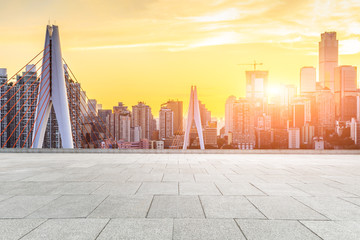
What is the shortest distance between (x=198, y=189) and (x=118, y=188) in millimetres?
1888

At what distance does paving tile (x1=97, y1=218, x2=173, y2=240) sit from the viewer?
14.0 ft

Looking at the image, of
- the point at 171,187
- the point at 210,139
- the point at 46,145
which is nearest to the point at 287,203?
the point at 171,187

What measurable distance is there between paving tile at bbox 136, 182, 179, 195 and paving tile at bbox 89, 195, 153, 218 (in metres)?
0.52

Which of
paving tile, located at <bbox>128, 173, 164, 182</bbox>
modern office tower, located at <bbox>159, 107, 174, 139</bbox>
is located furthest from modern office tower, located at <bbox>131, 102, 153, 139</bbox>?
paving tile, located at <bbox>128, 173, 164, 182</bbox>

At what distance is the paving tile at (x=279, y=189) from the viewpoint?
7055mm

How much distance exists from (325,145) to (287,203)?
162875 millimetres

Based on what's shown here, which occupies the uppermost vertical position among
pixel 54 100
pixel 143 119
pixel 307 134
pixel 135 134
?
pixel 143 119

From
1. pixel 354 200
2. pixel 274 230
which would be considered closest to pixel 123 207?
pixel 274 230

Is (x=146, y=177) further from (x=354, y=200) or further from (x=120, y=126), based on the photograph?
(x=120, y=126)

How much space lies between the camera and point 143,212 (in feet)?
17.9

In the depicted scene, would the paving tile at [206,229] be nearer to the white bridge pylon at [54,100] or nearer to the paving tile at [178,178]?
the paving tile at [178,178]

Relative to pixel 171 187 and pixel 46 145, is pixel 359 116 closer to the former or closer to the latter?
pixel 46 145

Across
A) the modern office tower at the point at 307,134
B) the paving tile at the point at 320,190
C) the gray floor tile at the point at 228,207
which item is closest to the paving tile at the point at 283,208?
the gray floor tile at the point at 228,207

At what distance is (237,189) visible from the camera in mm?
7484
